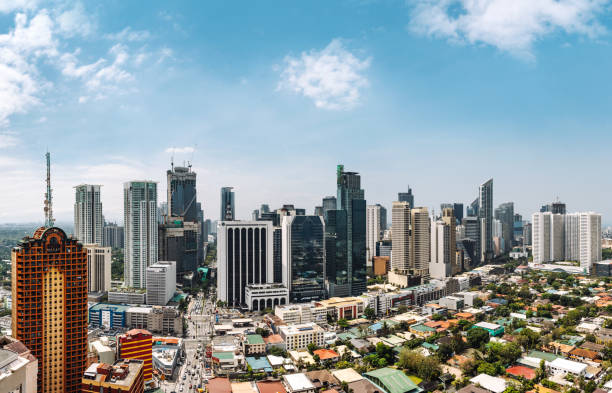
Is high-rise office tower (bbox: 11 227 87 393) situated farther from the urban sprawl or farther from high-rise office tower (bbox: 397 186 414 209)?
high-rise office tower (bbox: 397 186 414 209)

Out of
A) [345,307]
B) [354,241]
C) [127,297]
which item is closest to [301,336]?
[345,307]

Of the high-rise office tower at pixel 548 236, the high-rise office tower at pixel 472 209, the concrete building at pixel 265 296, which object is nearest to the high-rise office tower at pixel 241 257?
the concrete building at pixel 265 296

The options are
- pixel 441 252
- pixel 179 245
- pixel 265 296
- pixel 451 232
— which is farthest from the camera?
pixel 451 232

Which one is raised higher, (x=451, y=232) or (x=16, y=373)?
(x=16, y=373)

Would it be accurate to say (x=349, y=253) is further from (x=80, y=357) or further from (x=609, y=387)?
(x=80, y=357)

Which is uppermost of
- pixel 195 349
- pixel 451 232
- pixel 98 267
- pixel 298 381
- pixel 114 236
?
pixel 451 232

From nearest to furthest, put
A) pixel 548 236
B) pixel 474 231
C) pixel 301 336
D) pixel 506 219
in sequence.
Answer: pixel 301 336
pixel 548 236
pixel 474 231
pixel 506 219

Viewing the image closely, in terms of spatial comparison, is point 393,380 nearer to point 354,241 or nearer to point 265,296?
point 265,296

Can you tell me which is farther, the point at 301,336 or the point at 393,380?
the point at 301,336
